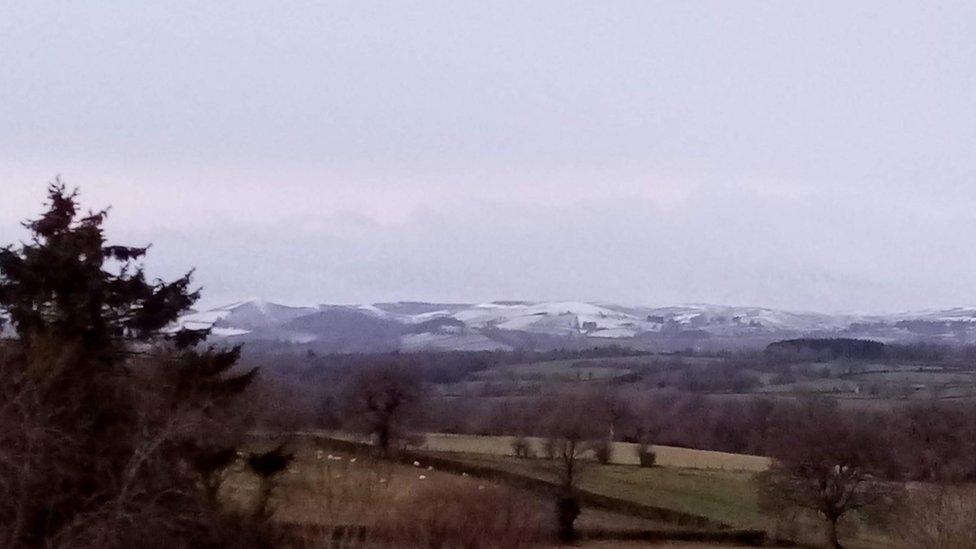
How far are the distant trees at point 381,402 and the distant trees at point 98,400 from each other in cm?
2653

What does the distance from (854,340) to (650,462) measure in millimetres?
63299

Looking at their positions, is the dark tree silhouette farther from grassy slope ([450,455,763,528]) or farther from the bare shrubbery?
grassy slope ([450,455,763,528])

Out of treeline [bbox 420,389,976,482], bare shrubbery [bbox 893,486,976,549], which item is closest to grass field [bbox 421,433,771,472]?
treeline [bbox 420,389,976,482]

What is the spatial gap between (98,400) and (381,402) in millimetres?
32167

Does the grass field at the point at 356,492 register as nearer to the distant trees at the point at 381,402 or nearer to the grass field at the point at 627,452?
the distant trees at the point at 381,402

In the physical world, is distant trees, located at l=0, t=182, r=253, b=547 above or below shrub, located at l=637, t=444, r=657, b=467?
above

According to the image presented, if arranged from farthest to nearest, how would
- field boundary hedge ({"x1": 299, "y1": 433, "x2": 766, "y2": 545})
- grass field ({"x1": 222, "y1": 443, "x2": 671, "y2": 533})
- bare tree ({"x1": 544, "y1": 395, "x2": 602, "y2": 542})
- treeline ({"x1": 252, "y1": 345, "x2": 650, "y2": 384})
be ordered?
treeline ({"x1": 252, "y1": 345, "x2": 650, "y2": 384}) < bare tree ({"x1": 544, "y1": 395, "x2": 602, "y2": 542}) < field boundary hedge ({"x1": 299, "y1": 433, "x2": 766, "y2": 545}) < grass field ({"x1": 222, "y1": 443, "x2": 671, "y2": 533})

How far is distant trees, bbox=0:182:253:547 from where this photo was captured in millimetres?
17656

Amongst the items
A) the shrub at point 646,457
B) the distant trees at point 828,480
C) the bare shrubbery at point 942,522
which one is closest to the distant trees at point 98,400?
the bare shrubbery at point 942,522

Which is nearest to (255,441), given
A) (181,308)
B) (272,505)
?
(272,505)

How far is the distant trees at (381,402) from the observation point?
169ft

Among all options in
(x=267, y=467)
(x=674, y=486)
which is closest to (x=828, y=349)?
(x=674, y=486)

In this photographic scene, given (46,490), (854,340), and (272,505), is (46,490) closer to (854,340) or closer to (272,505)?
(272,505)

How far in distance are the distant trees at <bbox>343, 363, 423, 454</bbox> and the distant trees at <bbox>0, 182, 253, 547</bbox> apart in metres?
26.5
